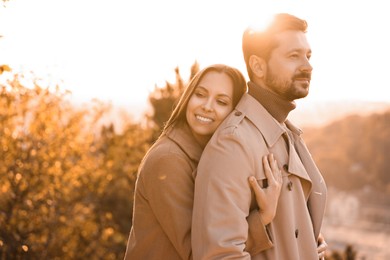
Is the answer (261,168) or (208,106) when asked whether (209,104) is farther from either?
(261,168)

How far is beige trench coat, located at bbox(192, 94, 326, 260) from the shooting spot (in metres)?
2.76

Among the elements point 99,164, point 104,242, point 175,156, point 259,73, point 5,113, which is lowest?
point 104,242

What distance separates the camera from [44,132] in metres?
9.37

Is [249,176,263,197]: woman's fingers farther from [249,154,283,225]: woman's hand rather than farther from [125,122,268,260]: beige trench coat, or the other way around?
[125,122,268,260]: beige trench coat

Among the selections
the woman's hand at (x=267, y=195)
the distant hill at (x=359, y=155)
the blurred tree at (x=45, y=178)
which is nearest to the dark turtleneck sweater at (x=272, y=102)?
the woman's hand at (x=267, y=195)

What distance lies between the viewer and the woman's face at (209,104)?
329cm

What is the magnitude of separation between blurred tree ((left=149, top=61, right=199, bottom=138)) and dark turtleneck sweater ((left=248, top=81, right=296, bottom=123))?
8961 millimetres

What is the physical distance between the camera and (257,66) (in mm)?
3221

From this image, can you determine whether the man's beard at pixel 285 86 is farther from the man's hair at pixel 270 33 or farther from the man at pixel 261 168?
the man's hair at pixel 270 33

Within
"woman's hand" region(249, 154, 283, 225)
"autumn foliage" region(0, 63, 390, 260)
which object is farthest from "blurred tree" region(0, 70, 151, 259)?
"woman's hand" region(249, 154, 283, 225)

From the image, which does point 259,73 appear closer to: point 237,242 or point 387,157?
point 237,242

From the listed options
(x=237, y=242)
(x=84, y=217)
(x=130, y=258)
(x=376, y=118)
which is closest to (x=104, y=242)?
(x=84, y=217)

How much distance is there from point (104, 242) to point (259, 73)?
8.71 metres

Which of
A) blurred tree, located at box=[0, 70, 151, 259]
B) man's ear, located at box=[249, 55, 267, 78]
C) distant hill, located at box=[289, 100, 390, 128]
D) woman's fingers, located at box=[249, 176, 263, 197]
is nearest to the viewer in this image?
woman's fingers, located at box=[249, 176, 263, 197]
